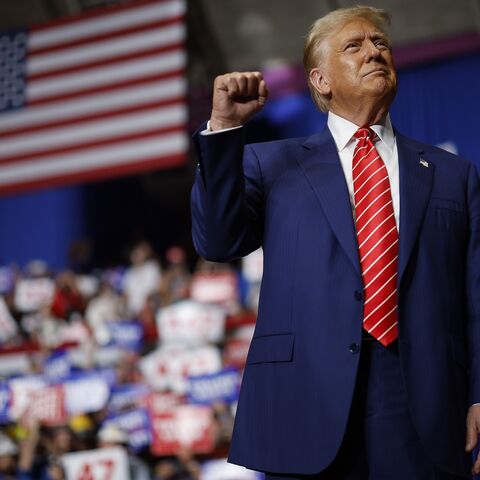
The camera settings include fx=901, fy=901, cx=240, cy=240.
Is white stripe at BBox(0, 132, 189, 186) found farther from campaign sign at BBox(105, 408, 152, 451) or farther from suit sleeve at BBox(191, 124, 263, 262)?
suit sleeve at BBox(191, 124, 263, 262)

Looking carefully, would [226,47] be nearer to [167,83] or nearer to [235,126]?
[167,83]

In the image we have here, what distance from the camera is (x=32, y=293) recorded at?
340 inches

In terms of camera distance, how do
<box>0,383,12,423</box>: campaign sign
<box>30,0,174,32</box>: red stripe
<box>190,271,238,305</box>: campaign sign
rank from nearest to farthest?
<box>0,383,12,423</box>: campaign sign → <box>30,0,174,32</box>: red stripe → <box>190,271,238,305</box>: campaign sign

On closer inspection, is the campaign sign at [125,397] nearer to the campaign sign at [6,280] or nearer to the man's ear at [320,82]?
the campaign sign at [6,280]

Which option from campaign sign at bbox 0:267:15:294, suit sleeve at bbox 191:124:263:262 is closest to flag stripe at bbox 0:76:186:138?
campaign sign at bbox 0:267:15:294

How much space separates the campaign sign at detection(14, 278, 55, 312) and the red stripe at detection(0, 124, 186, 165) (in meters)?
1.41

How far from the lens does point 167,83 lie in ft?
23.2

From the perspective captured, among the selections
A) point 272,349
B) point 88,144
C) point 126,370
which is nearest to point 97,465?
point 126,370

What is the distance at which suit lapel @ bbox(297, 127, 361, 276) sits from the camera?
4.50 feet

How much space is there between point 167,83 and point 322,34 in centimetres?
560

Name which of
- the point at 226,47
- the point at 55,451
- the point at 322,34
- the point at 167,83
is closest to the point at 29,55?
the point at 167,83

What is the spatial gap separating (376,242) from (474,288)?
189mm

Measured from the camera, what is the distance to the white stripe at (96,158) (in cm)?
692

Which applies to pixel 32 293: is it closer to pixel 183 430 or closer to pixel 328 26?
pixel 183 430
